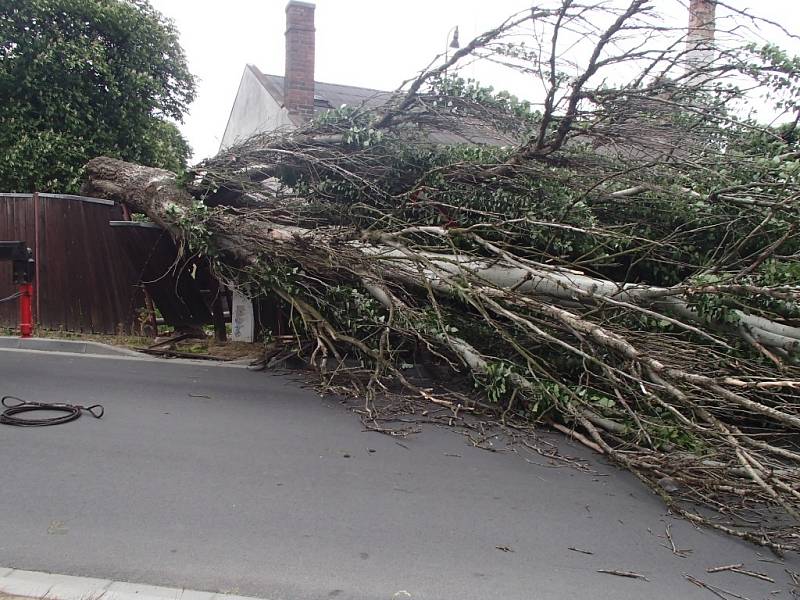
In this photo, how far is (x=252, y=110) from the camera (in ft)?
57.6

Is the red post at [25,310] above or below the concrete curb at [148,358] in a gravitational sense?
above

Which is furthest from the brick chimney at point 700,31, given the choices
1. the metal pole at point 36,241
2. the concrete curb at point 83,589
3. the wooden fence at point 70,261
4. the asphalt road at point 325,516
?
the metal pole at point 36,241

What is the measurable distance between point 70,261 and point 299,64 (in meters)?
7.03

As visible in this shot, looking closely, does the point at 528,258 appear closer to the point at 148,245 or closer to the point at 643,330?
the point at 643,330

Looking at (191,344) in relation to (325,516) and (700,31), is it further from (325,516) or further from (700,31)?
(700,31)

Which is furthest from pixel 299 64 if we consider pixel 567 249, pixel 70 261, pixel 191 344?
pixel 567 249

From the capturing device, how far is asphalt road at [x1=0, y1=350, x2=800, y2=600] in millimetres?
3082

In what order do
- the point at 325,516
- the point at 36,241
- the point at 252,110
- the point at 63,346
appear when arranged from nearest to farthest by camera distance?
the point at 325,516 < the point at 63,346 < the point at 36,241 < the point at 252,110

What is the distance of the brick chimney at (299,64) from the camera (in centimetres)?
1334

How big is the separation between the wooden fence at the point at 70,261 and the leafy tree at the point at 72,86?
1.44 metres

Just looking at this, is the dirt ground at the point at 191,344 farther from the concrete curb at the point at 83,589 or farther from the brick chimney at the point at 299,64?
the brick chimney at the point at 299,64

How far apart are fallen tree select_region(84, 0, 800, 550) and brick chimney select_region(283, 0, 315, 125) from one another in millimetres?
5877

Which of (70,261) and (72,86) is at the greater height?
(72,86)

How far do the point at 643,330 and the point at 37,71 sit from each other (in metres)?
9.93
